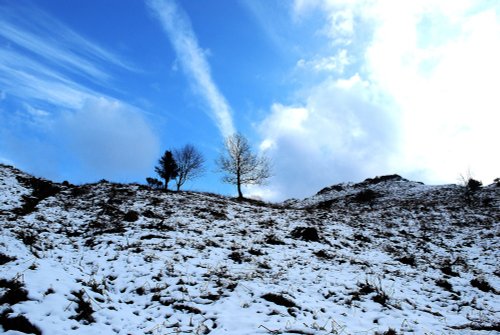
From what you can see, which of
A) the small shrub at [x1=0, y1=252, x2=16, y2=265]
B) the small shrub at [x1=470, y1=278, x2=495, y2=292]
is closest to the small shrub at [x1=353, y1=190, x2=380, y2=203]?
the small shrub at [x1=470, y1=278, x2=495, y2=292]

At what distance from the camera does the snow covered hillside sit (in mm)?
7477

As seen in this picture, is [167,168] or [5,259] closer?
[5,259]

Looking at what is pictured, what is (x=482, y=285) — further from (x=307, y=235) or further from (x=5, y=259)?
(x=5, y=259)

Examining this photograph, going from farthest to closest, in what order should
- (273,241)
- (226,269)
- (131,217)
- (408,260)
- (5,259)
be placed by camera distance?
(131,217)
(273,241)
(408,260)
(226,269)
(5,259)

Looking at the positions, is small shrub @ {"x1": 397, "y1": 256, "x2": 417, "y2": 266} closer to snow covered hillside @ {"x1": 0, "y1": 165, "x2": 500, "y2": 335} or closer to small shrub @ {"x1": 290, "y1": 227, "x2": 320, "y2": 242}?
snow covered hillside @ {"x1": 0, "y1": 165, "x2": 500, "y2": 335}

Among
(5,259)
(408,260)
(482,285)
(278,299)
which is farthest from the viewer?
(408,260)

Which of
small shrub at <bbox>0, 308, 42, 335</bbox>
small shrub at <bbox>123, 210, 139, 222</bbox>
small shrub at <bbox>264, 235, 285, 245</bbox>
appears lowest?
small shrub at <bbox>0, 308, 42, 335</bbox>

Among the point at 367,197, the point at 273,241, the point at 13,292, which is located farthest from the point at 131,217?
the point at 367,197

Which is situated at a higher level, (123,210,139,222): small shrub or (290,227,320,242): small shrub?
(123,210,139,222): small shrub

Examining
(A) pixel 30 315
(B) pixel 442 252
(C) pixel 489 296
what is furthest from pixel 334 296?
(B) pixel 442 252

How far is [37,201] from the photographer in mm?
19828

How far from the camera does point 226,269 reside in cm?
1129

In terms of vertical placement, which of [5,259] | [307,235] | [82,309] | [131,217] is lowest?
[82,309]

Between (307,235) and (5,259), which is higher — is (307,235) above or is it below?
above
